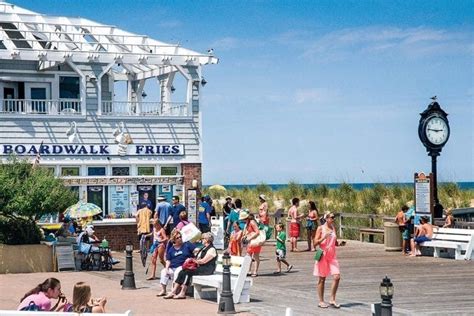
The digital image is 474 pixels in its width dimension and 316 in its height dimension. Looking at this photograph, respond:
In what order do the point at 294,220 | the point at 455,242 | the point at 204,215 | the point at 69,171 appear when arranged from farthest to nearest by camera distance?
the point at 69,171 → the point at 204,215 → the point at 294,220 → the point at 455,242

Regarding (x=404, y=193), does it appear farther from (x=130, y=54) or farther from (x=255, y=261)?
(x=255, y=261)

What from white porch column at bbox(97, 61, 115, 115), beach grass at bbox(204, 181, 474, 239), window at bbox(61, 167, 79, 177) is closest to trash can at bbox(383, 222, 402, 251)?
beach grass at bbox(204, 181, 474, 239)

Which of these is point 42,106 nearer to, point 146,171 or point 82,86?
point 82,86

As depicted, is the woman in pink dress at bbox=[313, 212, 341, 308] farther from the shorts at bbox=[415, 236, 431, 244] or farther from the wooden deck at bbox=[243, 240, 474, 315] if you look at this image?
the shorts at bbox=[415, 236, 431, 244]

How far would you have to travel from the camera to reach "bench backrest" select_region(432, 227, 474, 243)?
26.1 metres

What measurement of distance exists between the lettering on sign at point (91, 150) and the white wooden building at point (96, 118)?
0.03 m

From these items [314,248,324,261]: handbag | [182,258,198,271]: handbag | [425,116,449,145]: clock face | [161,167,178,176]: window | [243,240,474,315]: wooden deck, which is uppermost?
[425,116,449,145]: clock face

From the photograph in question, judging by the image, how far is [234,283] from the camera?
1784cm

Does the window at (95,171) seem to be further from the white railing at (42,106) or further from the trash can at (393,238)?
the trash can at (393,238)

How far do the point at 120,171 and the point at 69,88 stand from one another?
157 inches

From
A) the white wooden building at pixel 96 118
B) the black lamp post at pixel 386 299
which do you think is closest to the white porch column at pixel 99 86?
the white wooden building at pixel 96 118

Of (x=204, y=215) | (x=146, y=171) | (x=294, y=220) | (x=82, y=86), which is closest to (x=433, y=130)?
(x=294, y=220)

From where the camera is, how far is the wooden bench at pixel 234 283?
17.7 meters

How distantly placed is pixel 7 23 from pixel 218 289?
69.2 feet
